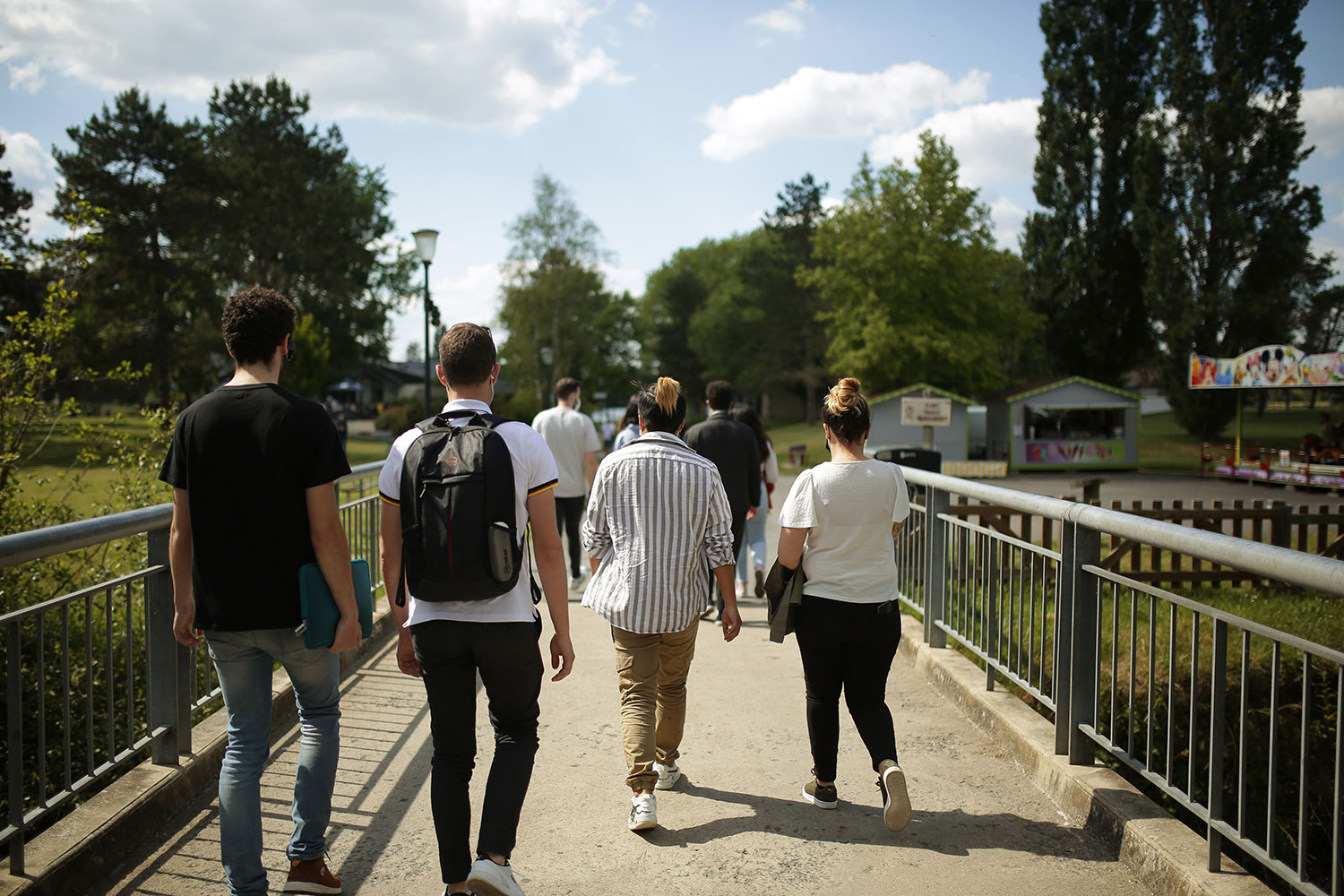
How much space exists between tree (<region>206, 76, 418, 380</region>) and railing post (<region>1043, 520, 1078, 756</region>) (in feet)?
117

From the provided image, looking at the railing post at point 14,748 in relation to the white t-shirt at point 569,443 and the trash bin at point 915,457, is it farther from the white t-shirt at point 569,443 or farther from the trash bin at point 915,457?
the trash bin at point 915,457

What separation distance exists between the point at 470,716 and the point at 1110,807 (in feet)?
7.39

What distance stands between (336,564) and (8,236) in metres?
28.5

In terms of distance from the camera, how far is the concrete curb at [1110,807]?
2.87m

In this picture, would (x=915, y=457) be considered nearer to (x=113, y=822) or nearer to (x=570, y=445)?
(x=570, y=445)

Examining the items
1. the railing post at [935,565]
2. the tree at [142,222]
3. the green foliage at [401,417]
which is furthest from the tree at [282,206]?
the railing post at [935,565]

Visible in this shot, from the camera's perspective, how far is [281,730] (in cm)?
478

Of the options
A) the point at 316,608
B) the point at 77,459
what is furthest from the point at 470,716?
the point at 77,459

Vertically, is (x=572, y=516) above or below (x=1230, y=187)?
below

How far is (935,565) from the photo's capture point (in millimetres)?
5996

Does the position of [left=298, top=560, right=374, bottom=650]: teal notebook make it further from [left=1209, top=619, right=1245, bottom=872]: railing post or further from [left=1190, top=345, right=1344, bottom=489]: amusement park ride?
[left=1190, top=345, right=1344, bottom=489]: amusement park ride

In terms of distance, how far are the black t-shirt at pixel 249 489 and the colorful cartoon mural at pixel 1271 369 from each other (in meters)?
26.3

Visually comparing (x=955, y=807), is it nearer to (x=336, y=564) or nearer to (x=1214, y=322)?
(x=336, y=564)

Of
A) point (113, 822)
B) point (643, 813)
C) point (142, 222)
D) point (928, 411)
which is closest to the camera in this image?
point (113, 822)
